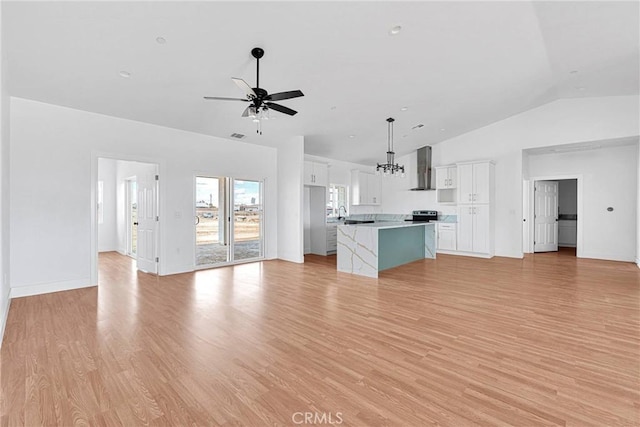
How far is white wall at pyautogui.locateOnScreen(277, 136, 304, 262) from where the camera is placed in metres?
6.75

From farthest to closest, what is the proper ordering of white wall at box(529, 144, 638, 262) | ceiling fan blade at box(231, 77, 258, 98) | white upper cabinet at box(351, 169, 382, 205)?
white upper cabinet at box(351, 169, 382, 205) < white wall at box(529, 144, 638, 262) < ceiling fan blade at box(231, 77, 258, 98)

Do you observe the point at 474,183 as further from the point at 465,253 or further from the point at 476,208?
the point at 465,253

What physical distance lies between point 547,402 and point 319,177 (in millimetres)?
6454

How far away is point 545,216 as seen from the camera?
329 inches

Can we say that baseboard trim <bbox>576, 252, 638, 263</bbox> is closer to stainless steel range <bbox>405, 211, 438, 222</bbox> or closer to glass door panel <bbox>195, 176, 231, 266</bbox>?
stainless steel range <bbox>405, 211, 438, 222</bbox>

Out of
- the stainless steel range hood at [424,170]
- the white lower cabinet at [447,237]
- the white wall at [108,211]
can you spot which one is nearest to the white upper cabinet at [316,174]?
the stainless steel range hood at [424,170]

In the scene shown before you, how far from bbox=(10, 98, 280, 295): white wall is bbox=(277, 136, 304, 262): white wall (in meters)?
2.04

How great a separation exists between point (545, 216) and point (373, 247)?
20.2 ft

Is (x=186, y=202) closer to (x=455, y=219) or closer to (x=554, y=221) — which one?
(x=455, y=219)

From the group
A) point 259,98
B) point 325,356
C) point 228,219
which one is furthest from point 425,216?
point 325,356

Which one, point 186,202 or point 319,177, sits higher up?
point 319,177

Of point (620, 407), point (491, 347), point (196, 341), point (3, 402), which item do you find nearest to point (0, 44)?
point (3, 402)

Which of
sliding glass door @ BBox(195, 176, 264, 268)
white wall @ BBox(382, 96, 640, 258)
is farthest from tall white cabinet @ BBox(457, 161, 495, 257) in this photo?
sliding glass door @ BBox(195, 176, 264, 268)

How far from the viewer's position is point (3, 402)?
6.27 ft
